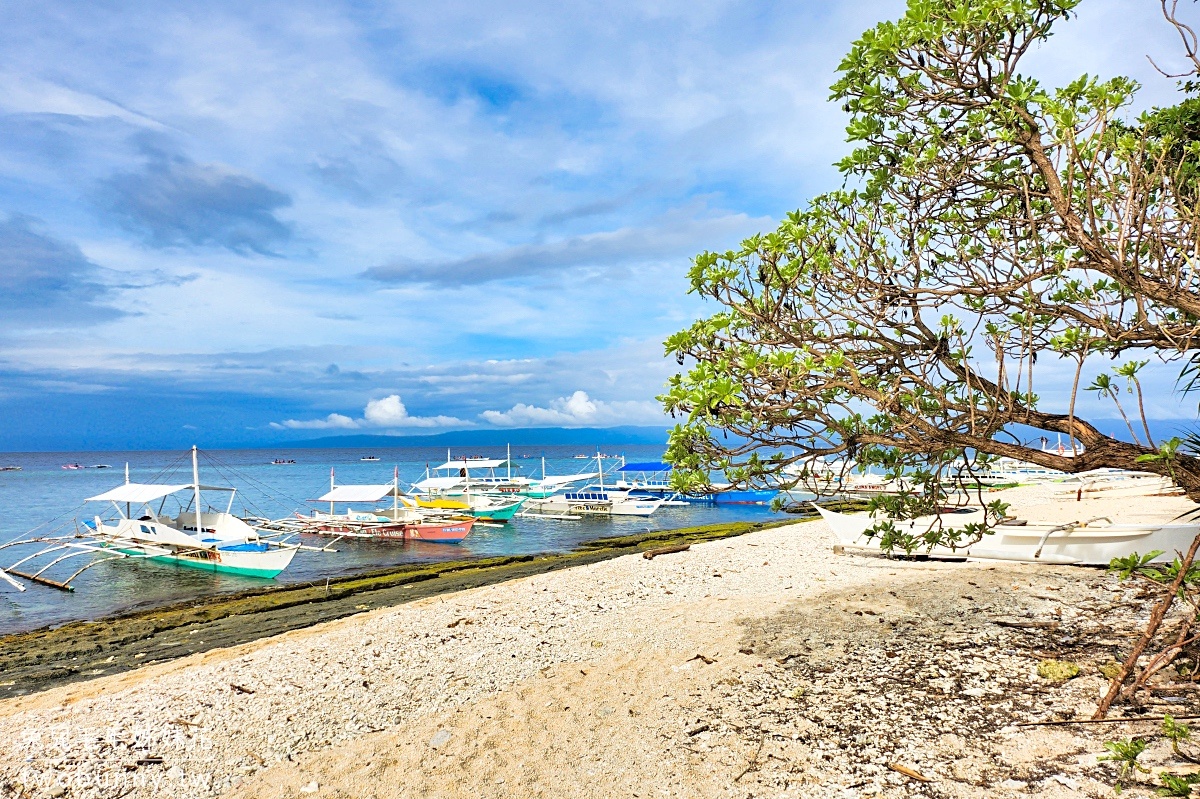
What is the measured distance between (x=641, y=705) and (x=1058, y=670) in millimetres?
3954

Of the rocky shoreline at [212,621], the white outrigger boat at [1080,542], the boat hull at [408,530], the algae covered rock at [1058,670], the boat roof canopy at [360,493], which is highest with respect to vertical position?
the boat roof canopy at [360,493]

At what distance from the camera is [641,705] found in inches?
263

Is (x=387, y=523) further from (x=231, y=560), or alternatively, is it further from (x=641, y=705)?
(x=641, y=705)

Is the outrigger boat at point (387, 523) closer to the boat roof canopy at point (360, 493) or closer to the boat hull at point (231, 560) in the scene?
the boat roof canopy at point (360, 493)

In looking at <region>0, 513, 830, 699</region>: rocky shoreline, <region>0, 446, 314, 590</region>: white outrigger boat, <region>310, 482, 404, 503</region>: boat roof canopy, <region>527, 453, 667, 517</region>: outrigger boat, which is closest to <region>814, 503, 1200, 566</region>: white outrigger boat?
<region>0, 513, 830, 699</region>: rocky shoreline

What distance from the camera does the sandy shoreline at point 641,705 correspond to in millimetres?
5203

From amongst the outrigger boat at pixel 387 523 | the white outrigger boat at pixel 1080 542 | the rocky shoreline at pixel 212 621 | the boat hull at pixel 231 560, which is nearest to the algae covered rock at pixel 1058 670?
the white outrigger boat at pixel 1080 542

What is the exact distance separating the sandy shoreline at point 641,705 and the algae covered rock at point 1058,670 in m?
0.10

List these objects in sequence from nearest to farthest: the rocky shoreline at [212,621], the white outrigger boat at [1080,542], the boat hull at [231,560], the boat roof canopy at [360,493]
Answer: the white outrigger boat at [1080,542] → the rocky shoreline at [212,621] → the boat hull at [231,560] → the boat roof canopy at [360,493]

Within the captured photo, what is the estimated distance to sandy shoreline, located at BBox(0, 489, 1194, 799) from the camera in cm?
520

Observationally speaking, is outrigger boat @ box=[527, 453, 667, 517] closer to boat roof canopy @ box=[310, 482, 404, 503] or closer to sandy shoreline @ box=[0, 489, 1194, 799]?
boat roof canopy @ box=[310, 482, 404, 503]

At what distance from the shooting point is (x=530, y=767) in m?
5.70

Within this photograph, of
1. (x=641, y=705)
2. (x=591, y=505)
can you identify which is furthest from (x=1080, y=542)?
(x=591, y=505)

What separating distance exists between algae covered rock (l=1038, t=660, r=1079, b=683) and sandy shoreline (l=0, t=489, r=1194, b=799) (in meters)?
0.10
